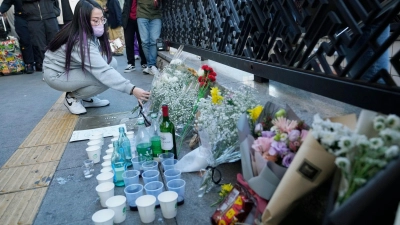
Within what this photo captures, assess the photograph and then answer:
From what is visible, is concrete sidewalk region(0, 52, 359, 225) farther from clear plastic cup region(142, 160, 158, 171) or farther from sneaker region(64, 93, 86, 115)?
sneaker region(64, 93, 86, 115)

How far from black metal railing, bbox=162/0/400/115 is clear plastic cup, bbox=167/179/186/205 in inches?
37.3

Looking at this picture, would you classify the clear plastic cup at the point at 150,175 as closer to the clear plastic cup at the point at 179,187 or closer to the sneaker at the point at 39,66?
the clear plastic cup at the point at 179,187

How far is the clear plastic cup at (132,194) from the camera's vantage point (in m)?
1.81

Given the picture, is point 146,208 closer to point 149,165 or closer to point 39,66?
point 149,165

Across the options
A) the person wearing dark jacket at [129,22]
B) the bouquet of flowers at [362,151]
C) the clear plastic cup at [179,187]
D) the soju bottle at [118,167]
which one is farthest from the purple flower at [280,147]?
the person wearing dark jacket at [129,22]

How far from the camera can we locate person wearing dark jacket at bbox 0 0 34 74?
7.37 metres

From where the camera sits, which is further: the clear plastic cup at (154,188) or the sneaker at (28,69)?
the sneaker at (28,69)

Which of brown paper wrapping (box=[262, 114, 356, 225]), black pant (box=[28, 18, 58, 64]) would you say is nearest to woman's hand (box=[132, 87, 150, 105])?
brown paper wrapping (box=[262, 114, 356, 225])

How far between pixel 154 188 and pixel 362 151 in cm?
121

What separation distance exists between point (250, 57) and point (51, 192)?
1878 mm

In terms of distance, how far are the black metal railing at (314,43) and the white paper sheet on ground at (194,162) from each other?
75 cm

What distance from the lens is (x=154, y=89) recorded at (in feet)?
9.84

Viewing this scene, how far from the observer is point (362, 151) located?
964mm

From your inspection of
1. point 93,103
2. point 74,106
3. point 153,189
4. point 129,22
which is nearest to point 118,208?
point 153,189
